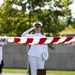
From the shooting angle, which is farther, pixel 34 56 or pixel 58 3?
pixel 58 3

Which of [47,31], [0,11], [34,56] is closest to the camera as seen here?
[34,56]

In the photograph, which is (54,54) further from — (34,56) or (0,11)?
(34,56)

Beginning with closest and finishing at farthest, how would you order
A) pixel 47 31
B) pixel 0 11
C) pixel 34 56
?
pixel 34 56 < pixel 47 31 < pixel 0 11

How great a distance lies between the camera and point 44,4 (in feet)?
68.7

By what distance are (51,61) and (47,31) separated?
8.06 meters

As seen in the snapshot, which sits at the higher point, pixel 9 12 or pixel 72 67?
pixel 9 12

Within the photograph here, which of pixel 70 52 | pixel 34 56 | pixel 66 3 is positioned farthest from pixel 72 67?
pixel 34 56

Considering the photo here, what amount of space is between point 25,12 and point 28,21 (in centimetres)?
66

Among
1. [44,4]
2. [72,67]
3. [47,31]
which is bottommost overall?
[72,67]

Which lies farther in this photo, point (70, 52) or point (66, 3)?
point (70, 52)

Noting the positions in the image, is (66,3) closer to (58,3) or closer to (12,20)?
(58,3)

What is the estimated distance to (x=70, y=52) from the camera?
1104 inches

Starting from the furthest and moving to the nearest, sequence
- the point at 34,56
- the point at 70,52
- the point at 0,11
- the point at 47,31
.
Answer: the point at 70,52
the point at 0,11
the point at 47,31
the point at 34,56

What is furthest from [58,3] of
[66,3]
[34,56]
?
[34,56]
